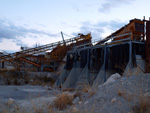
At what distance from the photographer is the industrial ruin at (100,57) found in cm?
1473

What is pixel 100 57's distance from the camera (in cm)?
2019

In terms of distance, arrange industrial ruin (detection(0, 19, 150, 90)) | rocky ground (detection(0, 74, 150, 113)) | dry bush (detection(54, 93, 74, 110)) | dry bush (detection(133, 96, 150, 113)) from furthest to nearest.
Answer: industrial ruin (detection(0, 19, 150, 90)) < dry bush (detection(54, 93, 74, 110)) < rocky ground (detection(0, 74, 150, 113)) < dry bush (detection(133, 96, 150, 113))

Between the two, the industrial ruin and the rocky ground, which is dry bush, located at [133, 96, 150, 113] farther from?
the industrial ruin

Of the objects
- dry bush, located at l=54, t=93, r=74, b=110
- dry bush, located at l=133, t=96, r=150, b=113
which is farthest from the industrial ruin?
dry bush, located at l=133, t=96, r=150, b=113

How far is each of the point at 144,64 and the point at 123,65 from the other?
177 cm

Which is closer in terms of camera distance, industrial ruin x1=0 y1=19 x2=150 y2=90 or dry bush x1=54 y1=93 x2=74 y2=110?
dry bush x1=54 y1=93 x2=74 y2=110

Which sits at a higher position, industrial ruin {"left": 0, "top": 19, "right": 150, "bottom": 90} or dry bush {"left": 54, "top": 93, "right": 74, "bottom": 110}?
industrial ruin {"left": 0, "top": 19, "right": 150, "bottom": 90}

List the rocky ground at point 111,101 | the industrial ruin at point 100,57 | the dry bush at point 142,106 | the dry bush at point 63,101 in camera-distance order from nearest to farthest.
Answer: the dry bush at point 142,106
the rocky ground at point 111,101
the dry bush at point 63,101
the industrial ruin at point 100,57

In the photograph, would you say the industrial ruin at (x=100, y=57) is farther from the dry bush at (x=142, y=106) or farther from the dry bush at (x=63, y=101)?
the dry bush at (x=142, y=106)

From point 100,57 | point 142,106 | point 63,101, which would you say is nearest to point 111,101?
point 142,106

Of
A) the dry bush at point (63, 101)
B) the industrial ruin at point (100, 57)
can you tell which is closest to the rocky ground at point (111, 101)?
the dry bush at point (63, 101)

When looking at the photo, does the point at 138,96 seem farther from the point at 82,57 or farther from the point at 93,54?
the point at 82,57

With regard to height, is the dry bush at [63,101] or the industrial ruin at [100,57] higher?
the industrial ruin at [100,57]

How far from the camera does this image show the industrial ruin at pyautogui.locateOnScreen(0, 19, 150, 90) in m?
14.7
